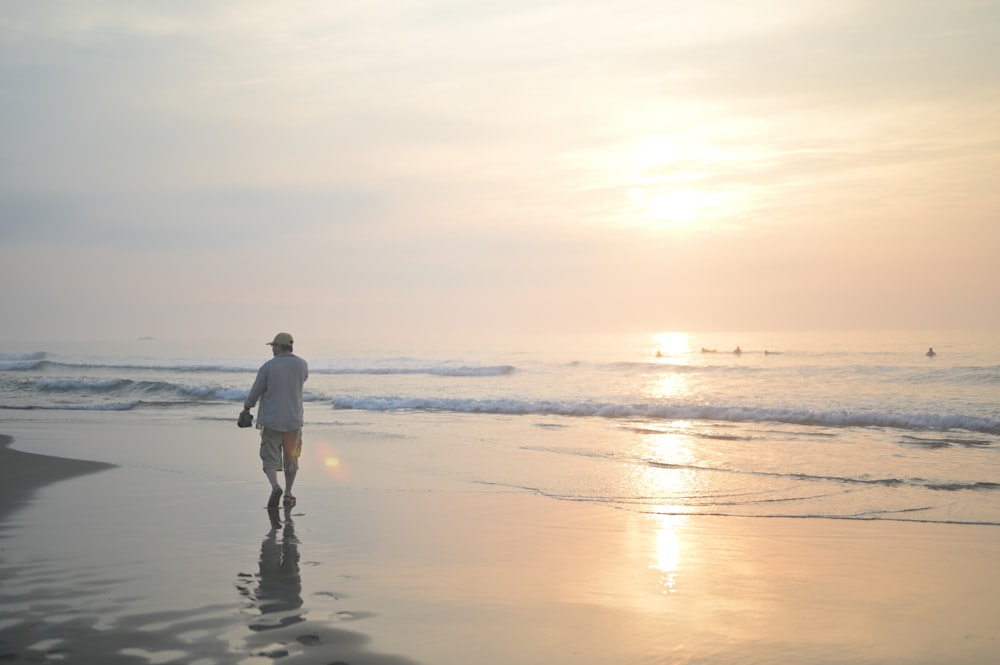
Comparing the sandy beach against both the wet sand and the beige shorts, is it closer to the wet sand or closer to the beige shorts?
the wet sand

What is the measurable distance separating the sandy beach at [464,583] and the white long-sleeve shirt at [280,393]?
3.16ft

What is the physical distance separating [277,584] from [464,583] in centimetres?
136

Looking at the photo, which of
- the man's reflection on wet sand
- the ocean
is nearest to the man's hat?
the man's reflection on wet sand

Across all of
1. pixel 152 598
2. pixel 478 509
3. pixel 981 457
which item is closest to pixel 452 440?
pixel 478 509

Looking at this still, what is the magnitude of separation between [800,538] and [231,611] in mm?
5364

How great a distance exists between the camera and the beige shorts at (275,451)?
9.16 m

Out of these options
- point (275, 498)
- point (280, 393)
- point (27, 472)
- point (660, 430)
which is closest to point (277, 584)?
point (275, 498)

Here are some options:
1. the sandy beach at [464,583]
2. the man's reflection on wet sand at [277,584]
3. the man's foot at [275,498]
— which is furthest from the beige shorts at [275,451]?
the man's reflection on wet sand at [277,584]

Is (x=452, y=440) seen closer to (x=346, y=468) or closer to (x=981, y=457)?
(x=346, y=468)

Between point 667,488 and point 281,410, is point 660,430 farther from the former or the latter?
point 281,410

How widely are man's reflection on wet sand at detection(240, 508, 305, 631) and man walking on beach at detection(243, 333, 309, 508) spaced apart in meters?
1.31

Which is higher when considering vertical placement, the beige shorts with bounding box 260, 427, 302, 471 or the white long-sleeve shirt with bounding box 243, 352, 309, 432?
the white long-sleeve shirt with bounding box 243, 352, 309, 432

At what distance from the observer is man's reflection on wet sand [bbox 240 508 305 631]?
204 inches

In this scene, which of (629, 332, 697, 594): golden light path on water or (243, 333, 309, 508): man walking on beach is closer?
(629, 332, 697, 594): golden light path on water
